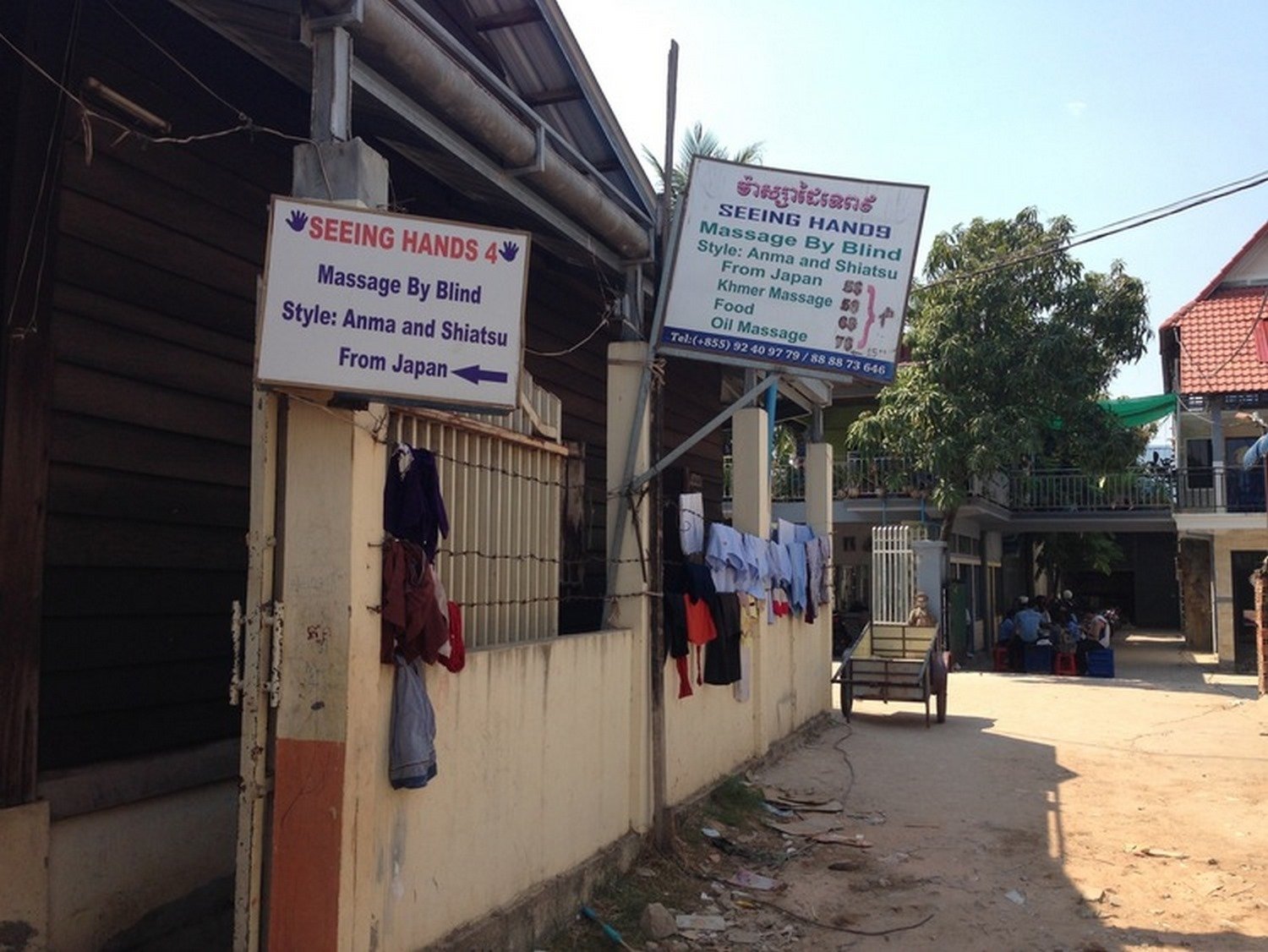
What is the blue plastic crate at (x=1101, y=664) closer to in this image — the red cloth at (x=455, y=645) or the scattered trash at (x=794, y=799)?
the scattered trash at (x=794, y=799)

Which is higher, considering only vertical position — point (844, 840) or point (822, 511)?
point (822, 511)

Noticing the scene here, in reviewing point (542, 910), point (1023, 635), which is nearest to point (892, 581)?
point (1023, 635)

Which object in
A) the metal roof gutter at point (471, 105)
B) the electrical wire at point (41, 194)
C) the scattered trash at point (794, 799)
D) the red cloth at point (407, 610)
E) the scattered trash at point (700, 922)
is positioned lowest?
the scattered trash at point (700, 922)

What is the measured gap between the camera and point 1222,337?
23.4m

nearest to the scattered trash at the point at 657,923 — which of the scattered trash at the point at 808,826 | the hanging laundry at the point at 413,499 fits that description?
the scattered trash at the point at 808,826

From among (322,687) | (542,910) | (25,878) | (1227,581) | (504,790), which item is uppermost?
(1227,581)

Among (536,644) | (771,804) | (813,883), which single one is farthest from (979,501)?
(536,644)

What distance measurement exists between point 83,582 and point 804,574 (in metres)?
8.06

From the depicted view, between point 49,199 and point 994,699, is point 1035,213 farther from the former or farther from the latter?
point 49,199

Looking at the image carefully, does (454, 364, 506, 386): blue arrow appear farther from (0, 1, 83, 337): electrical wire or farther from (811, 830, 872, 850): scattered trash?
(811, 830, 872, 850): scattered trash

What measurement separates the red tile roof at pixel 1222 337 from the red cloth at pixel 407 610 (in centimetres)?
2109

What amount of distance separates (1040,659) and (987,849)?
49.6 feet

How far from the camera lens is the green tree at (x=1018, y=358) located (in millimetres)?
20031

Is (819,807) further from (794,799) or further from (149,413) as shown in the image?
(149,413)
